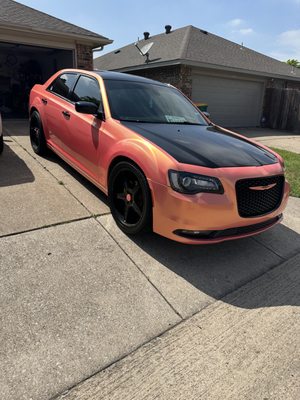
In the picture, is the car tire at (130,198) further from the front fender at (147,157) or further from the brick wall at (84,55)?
the brick wall at (84,55)

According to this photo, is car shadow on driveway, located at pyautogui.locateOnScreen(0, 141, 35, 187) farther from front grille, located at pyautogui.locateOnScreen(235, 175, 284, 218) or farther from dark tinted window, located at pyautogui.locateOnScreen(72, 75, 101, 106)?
front grille, located at pyautogui.locateOnScreen(235, 175, 284, 218)

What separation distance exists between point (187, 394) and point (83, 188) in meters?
3.37

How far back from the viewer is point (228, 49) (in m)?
16.5

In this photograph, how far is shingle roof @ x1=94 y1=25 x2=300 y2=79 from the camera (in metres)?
13.7

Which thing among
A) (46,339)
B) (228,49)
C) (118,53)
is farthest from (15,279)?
(118,53)

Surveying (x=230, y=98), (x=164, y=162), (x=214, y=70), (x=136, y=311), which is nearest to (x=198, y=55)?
(x=214, y=70)

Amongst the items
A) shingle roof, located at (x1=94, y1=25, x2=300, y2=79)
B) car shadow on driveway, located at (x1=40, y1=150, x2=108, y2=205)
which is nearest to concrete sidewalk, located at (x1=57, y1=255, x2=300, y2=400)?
car shadow on driveway, located at (x1=40, y1=150, x2=108, y2=205)

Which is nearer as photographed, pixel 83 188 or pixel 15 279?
pixel 15 279

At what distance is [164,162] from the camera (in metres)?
2.97

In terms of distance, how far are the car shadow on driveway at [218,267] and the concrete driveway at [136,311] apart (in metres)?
0.01

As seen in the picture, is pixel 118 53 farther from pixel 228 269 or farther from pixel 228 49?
pixel 228 269

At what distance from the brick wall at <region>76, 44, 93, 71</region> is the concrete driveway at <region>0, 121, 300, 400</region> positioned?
8.44 metres

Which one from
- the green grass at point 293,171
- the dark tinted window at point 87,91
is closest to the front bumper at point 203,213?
the dark tinted window at point 87,91

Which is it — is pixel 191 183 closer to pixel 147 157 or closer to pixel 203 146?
pixel 147 157
